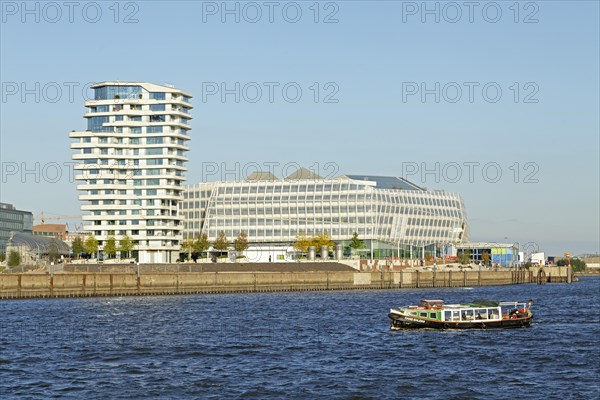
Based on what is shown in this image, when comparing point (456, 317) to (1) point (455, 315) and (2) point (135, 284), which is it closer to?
(1) point (455, 315)

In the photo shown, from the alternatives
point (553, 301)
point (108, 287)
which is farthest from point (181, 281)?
point (553, 301)

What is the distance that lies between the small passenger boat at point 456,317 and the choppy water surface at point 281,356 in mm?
1994

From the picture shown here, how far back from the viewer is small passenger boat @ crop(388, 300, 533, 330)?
349ft

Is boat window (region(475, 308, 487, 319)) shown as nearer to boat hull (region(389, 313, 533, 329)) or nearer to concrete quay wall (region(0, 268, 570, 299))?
boat hull (region(389, 313, 533, 329))

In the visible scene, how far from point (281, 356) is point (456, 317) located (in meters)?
31.1

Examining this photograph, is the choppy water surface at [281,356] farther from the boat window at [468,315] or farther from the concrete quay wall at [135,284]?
the concrete quay wall at [135,284]

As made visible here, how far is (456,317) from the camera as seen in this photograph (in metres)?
Answer: 107

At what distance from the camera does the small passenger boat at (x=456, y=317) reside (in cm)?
10638

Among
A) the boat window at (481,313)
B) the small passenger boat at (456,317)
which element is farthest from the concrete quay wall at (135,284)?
the boat window at (481,313)

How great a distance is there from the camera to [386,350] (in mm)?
86438

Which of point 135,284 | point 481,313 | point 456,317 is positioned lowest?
point 456,317

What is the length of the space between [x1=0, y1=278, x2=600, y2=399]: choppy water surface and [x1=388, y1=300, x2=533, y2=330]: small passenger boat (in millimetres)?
1994

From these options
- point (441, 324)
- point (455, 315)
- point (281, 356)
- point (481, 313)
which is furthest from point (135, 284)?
point (281, 356)

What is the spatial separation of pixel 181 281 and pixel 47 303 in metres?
35.2
